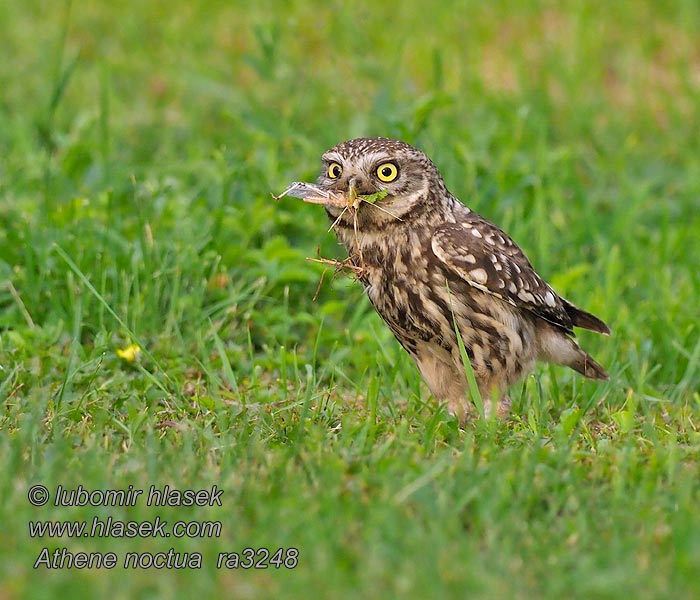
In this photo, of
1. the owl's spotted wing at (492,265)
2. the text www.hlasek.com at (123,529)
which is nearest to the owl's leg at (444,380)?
the owl's spotted wing at (492,265)

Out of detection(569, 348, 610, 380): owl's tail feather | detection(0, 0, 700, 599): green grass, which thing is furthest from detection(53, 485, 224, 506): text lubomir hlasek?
detection(569, 348, 610, 380): owl's tail feather

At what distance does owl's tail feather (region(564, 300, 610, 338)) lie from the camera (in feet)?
18.1

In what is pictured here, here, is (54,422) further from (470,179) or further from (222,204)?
(470,179)

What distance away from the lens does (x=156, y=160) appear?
7.91 m

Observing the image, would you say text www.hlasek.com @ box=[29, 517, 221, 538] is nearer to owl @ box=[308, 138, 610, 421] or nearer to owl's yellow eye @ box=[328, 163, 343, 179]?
owl @ box=[308, 138, 610, 421]

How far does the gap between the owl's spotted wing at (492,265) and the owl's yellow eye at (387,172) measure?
0.30 metres

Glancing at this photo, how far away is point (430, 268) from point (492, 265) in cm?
28

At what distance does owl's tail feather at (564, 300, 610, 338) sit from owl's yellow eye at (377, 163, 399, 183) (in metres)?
1.21

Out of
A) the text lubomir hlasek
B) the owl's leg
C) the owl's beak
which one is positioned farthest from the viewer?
the owl's leg

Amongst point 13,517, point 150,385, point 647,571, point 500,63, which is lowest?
point 150,385

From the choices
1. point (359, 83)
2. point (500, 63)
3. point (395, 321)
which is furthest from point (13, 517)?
point (500, 63)

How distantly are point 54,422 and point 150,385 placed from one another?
72 cm

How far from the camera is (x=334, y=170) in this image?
4.89 m

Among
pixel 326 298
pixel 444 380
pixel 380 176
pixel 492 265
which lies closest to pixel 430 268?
pixel 492 265
